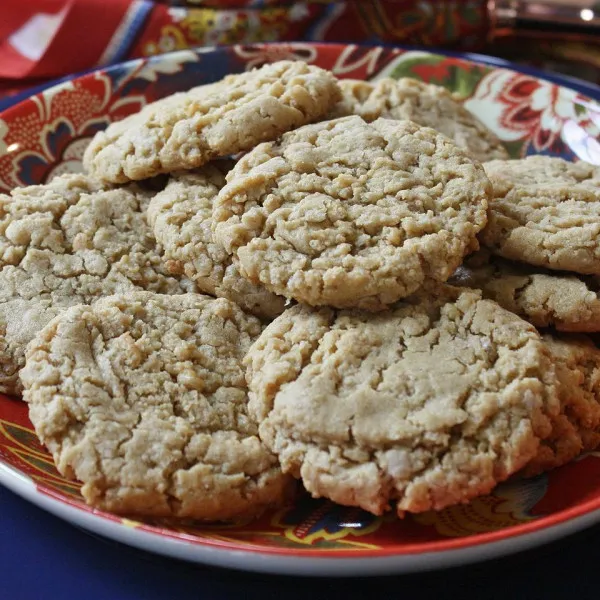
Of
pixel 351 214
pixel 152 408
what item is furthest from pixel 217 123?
pixel 152 408

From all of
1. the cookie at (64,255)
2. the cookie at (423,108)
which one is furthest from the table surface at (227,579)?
the cookie at (423,108)

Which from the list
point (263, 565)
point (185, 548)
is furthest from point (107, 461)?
point (263, 565)

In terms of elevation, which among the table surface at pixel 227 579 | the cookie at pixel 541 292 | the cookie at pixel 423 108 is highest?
the cookie at pixel 423 108

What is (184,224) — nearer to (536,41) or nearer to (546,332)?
(546,332)

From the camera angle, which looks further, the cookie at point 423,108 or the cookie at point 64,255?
the cookie at point 423,108

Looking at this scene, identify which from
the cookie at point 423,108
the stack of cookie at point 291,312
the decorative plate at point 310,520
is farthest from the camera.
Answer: the cookie at point 423,108

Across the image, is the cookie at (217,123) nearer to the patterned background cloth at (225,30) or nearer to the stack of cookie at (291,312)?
the stack of cookie at (291,312)
